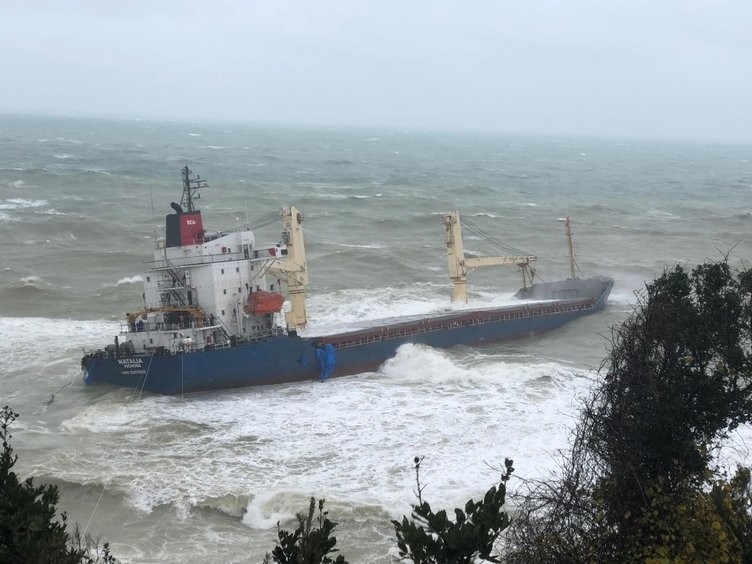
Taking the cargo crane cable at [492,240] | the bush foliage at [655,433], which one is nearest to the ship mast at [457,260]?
the cargo crane cable at [492,240]

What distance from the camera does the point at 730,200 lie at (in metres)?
96.2

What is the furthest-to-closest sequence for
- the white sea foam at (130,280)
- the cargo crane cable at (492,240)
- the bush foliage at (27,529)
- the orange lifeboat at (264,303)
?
1. the cargo crane cable at (492,240)
2. the white sea foam at (130,280)
3. the orange lifeboat at (264,303)
4. the bush foliage at (27,529)

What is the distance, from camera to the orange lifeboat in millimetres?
29688

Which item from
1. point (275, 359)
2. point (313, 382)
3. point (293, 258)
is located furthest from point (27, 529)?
point (293, 258)

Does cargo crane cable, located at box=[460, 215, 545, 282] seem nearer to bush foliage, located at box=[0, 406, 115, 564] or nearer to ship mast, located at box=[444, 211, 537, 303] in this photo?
ship mast, located at box=[444, 211, 537, 303]

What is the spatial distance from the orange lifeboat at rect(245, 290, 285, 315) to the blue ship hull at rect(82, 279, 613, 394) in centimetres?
119

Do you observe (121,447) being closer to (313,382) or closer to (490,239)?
(313,382)

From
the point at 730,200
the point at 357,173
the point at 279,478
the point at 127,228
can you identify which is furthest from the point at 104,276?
the point at 730,200

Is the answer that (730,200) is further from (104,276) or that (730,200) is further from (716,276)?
(716,276)

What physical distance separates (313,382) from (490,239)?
1399 inches

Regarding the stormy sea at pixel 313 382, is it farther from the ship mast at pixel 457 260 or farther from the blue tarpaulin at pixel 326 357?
the ship mast at pixel 457 260

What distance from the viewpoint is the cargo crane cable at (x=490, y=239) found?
193 ft

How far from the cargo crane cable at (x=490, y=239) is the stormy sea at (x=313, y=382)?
2.32 feet

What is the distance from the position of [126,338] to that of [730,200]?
82.8 metres
